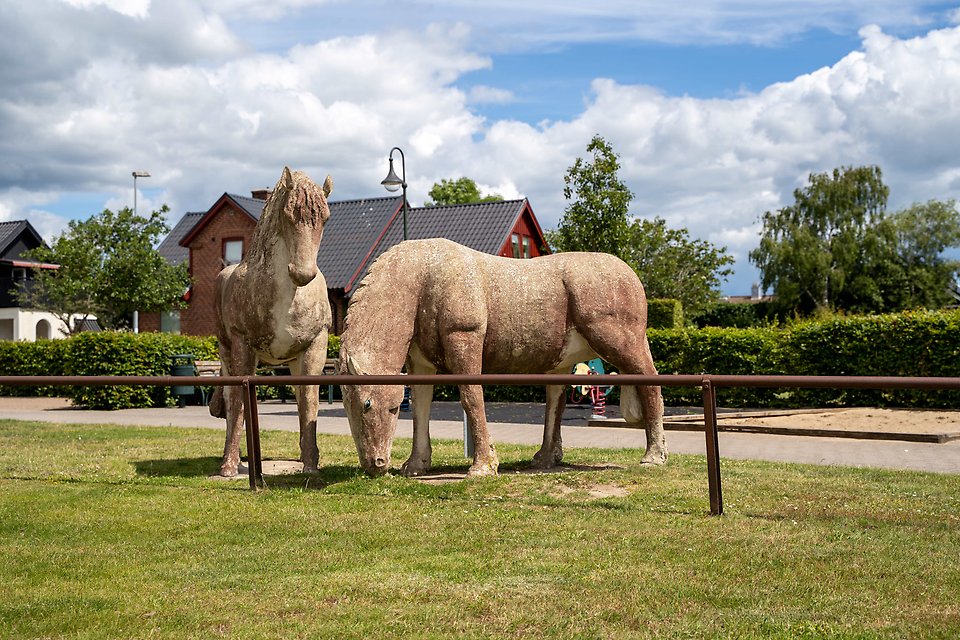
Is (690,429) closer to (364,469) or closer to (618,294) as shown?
(618,294)

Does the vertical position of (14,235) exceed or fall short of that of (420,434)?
it exceeds it

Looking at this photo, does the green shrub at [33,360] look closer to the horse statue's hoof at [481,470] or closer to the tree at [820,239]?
the horse statue's hoof at [481,470]

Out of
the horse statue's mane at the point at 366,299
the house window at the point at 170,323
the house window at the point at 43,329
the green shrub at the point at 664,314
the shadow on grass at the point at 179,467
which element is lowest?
the shadow on grass at the point at 179,467

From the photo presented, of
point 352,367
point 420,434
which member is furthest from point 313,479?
point 352,367

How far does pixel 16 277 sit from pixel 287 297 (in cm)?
4900

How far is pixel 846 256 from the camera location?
5638cm

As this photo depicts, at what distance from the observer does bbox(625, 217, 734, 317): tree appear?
155ft

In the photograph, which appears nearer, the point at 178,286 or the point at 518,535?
the point at 518,535

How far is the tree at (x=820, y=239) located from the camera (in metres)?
55.8

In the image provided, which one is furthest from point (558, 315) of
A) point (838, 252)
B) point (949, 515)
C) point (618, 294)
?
point (838, 252)

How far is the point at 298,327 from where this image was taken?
9.14m

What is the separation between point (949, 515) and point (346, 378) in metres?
4.50

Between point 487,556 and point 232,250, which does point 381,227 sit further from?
point 487,556

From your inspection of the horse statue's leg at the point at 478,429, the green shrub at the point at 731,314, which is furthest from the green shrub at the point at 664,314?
the green shrub at the point at 731,314
